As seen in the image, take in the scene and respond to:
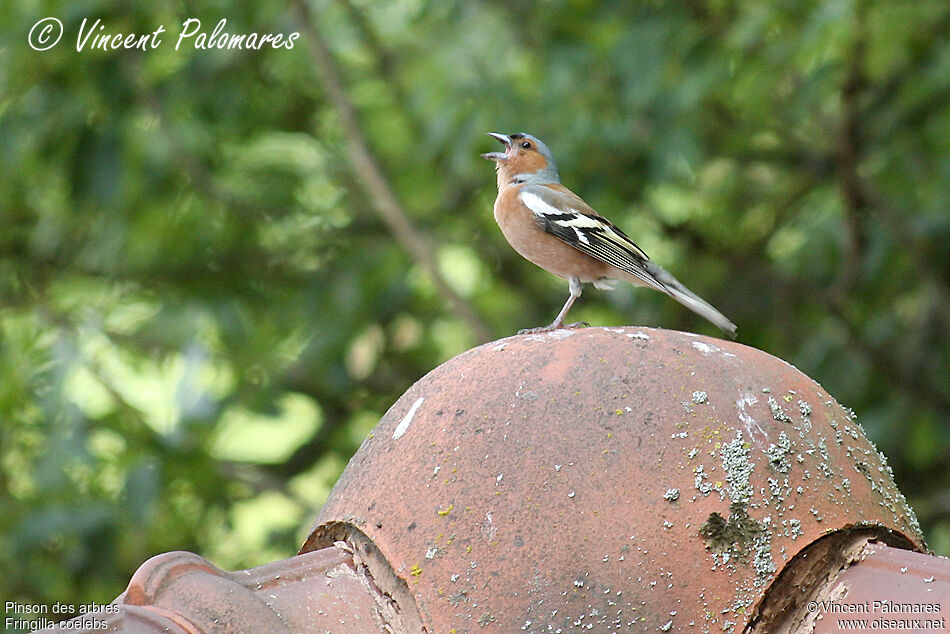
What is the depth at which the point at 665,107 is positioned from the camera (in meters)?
5.15

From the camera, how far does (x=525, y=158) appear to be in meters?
5.24

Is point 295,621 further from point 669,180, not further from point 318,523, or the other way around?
point 669,180

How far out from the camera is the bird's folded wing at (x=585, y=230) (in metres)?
4.64

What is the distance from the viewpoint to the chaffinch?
15.3ft

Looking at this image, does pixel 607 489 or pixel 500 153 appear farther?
pixel 500 153

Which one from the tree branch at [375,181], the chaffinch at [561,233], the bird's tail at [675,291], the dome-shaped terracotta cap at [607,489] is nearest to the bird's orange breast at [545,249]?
the chaffinch at [561,233]

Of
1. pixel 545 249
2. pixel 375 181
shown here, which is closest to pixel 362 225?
pixel 375 181

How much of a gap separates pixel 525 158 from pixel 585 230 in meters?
0.64

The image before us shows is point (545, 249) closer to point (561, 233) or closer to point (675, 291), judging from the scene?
point (561, 233)

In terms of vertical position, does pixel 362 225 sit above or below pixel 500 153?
below

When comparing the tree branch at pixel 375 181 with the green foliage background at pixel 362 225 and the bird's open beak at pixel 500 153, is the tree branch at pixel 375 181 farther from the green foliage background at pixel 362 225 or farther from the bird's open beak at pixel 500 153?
the bird's open beak at pixel 500 153

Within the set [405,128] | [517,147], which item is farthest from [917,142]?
[405,128]

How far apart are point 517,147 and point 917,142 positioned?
1922 mm

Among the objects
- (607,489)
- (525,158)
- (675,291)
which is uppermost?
(607,489)
